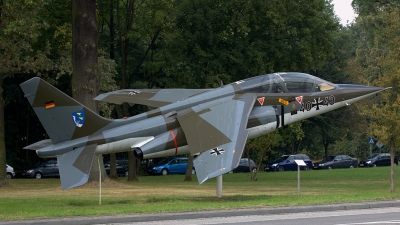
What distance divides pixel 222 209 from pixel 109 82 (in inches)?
798

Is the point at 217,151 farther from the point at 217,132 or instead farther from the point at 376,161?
the point at 376,161

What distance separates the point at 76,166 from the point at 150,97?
532 centimetres

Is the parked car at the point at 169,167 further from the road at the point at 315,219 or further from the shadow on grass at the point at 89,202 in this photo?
the road at the point at 315,219

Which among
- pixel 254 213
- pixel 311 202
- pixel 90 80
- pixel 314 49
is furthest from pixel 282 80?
pixel 314 49

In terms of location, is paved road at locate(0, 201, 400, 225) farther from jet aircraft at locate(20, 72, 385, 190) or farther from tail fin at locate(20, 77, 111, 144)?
tail fin at locate(20, 77, 111, 144)

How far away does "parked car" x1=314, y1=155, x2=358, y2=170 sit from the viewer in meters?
58.5

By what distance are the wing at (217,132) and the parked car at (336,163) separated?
4087 cm

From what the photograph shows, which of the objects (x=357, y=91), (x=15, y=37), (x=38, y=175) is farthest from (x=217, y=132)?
(x=38, y=175)

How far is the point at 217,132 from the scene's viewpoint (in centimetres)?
1739

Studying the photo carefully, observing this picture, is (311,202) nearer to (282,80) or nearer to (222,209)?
(222,209)

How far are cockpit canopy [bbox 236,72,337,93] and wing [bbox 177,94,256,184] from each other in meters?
0.57

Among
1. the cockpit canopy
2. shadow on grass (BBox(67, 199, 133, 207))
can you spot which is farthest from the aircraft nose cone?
shadow on grass (BBox(67, 199, 133, 207))

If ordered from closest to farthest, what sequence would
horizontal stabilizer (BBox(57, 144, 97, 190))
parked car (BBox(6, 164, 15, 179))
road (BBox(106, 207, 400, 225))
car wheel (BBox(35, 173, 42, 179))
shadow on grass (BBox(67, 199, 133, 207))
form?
road (BBox(106, 207, 400, 225)) < horizontal stabilizer (BBox(57, 144, 97, 190)) < shadow on grass (BBox(67, 199, 133, 207)) < parked car (BBox(6, 164, 15, 179)) < car wheel (BBox(35, 173, 42, 179))

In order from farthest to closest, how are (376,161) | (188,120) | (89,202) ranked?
(376,161)
(89,202)
(188,120)
